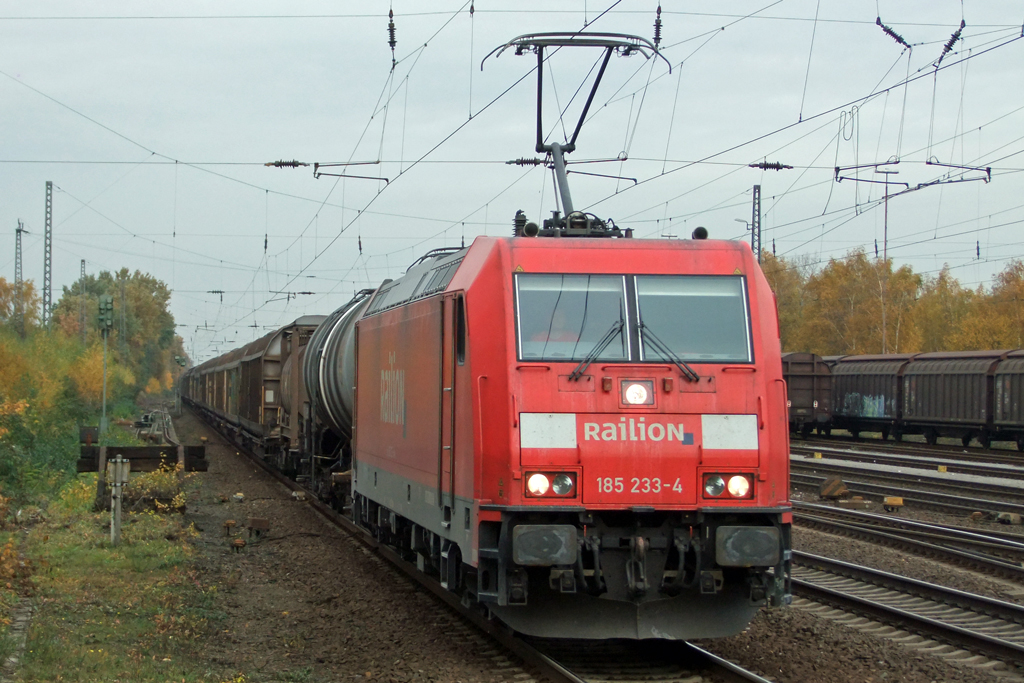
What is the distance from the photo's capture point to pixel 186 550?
13.1 meters

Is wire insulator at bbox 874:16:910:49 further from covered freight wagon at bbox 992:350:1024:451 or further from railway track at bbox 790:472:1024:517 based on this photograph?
covered freight wagon at bbox 992:350:1024:451

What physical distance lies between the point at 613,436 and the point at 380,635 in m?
3.13

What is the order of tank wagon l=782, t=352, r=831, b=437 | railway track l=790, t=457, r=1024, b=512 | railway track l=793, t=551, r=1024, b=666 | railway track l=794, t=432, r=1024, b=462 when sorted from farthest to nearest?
1. tank wagon l=782, t=352, r=831, b=437
2. railway track l=794, t=432, r=1024, b=462
3. railway track l=790, t=457, r=1024, b=512
4. railway track l=793, t=551, r=1024, b=666

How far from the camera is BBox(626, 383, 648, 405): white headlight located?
24.3ft

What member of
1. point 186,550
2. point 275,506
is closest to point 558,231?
point 186,550

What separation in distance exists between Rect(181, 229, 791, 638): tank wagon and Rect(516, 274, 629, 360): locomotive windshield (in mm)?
11

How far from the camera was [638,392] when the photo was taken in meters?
7.44

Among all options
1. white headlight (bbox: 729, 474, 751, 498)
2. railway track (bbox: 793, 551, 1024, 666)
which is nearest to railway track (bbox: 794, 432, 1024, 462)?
railway track (bbox: 793, 551, 1024, 666)

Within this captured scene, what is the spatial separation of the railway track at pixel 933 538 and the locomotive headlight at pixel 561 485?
6.69 metres

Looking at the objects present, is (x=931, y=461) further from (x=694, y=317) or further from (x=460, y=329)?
(x=460, y=329)

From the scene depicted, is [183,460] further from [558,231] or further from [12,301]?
[12,301]

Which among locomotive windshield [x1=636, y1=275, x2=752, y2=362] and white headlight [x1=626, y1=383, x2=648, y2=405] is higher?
locomotive windshield [x1=636, y1=275, x2=752, y2=362]

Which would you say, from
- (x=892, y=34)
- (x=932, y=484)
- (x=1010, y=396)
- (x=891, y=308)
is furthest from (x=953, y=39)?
(x=891, y=308)

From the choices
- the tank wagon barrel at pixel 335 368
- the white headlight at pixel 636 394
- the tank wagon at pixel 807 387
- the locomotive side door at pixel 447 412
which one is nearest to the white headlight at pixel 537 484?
the white headlight at pixel 636 394
